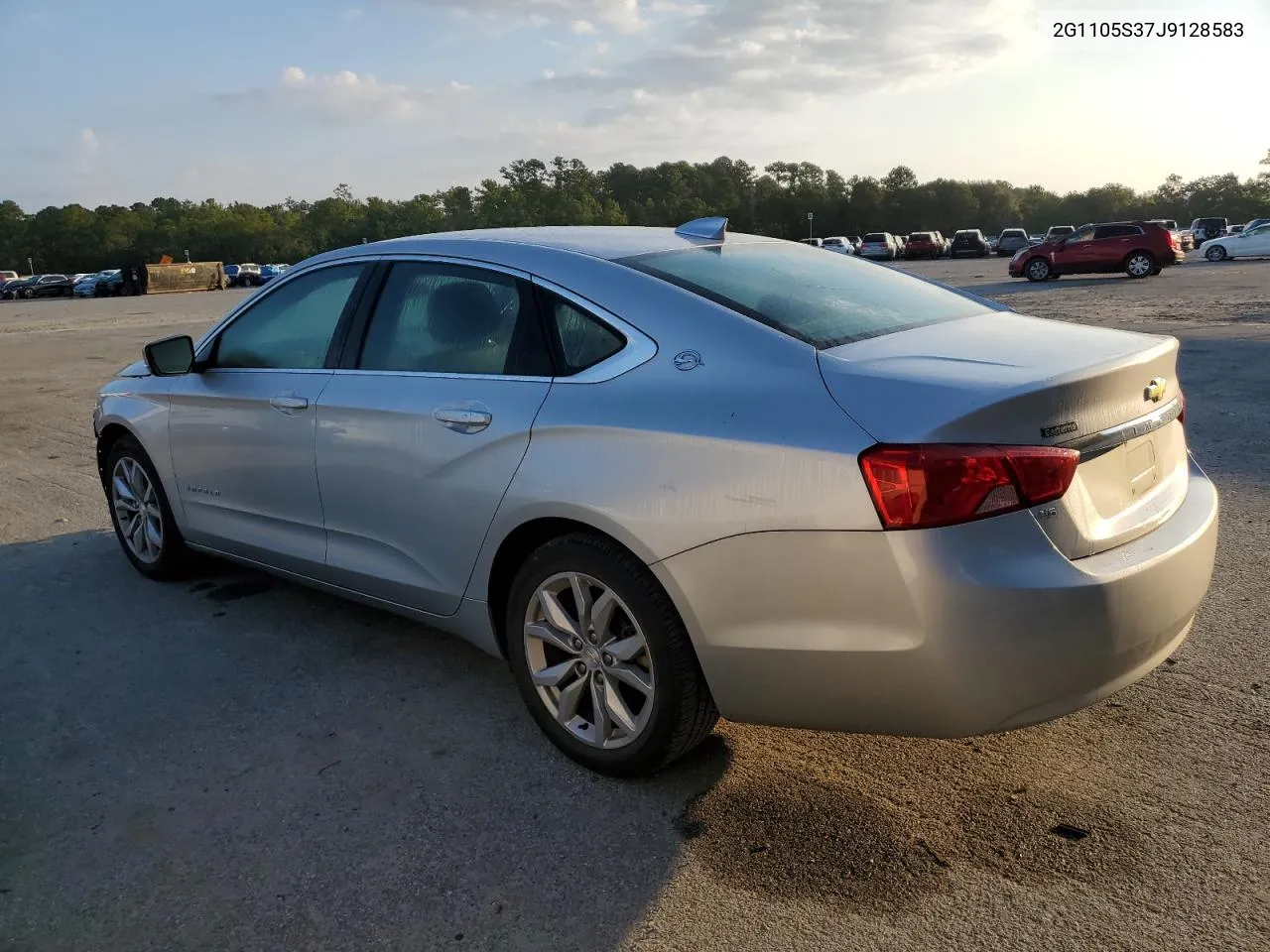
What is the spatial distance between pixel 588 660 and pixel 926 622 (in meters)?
1.09

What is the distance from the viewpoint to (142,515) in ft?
16.6

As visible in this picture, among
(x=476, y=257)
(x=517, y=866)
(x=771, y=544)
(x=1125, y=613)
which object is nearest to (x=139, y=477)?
(x=476, y=257)

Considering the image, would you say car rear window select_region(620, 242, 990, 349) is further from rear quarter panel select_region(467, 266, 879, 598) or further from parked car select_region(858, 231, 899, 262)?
parked car select_region(858, 231, 899, 262)

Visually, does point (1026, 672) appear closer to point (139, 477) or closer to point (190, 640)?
point (190, 640)

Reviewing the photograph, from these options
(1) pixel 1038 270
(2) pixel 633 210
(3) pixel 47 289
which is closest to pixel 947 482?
(1) pixel 1038 270

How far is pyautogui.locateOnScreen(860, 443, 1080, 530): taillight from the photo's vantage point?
2.34 m

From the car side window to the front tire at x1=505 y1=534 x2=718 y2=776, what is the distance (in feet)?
1.75

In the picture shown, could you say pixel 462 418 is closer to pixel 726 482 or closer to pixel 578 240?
pixel 578 240

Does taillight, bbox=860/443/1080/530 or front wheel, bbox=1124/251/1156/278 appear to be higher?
taillight, bbox=860/443/1080/530

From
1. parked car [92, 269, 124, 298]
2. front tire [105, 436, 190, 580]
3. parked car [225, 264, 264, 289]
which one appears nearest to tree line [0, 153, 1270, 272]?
parked car [225, 264, 264, 289]

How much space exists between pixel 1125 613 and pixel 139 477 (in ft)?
14.7

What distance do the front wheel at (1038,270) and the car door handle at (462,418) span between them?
2969 centimetres

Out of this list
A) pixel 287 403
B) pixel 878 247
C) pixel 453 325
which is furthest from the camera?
pixel 878 247

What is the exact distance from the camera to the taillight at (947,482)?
92.3 inches
